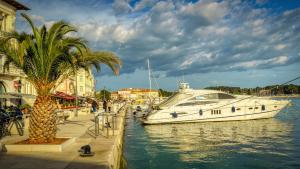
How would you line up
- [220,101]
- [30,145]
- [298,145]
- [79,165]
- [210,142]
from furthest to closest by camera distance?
[220,101]
[210,142]
[298,145]
[30,145]
[79,165]

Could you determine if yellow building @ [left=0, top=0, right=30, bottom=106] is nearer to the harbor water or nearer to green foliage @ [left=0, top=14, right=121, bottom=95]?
the harbor water

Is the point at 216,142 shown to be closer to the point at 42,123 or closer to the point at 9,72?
the point at 42,123

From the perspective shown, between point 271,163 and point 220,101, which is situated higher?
point 220,101

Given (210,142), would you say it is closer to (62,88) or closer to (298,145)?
(298,145)

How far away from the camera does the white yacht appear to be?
1307 inches

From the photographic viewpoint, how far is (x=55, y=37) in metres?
11.5

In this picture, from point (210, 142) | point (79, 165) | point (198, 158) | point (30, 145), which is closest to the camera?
point (79, 165)

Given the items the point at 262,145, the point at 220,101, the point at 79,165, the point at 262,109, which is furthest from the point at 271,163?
the point at 262,109

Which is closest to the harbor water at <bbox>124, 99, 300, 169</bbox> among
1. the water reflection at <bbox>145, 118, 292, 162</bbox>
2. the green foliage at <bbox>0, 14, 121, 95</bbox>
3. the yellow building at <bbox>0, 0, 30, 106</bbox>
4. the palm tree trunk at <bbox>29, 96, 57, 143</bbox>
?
the water reflection at <bbox>145, 118, 292, 162</bbox>

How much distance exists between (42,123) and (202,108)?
24.6 metres

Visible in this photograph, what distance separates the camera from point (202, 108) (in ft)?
110

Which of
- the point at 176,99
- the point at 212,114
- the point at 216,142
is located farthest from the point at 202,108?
the point at 216,142

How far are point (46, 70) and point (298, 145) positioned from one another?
15715 mm

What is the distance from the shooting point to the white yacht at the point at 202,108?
33.2 m
